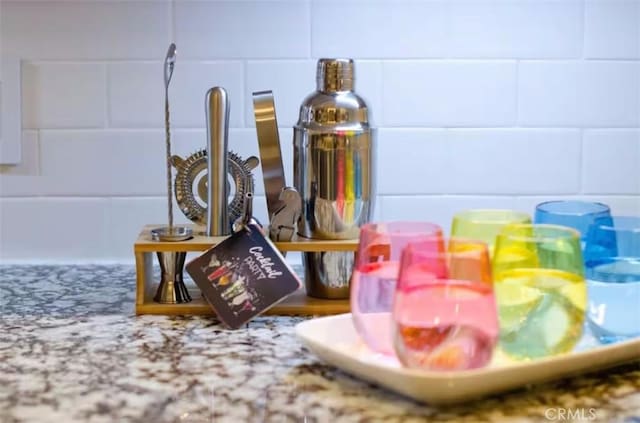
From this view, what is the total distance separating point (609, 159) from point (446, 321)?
77 cm

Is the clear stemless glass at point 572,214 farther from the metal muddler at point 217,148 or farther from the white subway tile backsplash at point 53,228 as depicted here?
the white subway tile backsplash at point 53,228

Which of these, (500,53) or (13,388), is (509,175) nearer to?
(500,53)

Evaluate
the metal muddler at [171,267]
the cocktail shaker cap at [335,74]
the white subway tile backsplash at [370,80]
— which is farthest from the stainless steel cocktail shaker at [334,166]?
the white subway tile backsplash at [370,80]

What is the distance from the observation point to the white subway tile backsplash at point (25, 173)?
4.61 ft

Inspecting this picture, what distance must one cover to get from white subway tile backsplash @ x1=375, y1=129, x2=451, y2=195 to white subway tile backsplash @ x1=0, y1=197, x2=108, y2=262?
0.44 metres

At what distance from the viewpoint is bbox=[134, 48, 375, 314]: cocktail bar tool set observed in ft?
→ 3.68

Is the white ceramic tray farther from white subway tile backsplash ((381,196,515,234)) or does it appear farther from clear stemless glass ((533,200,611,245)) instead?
white subway tile backsplash ((381,196,515,234))


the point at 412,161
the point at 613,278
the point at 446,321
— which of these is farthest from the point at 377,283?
the point at 412,161

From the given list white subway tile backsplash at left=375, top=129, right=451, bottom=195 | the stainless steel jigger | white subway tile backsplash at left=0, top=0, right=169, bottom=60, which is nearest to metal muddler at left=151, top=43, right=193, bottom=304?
the stainless steel jigger

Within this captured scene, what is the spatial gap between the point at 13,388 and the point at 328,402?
0.30 m

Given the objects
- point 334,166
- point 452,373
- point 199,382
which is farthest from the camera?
point 334,166

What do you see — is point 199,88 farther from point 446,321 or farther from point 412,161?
point 446,321

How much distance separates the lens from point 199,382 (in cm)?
88

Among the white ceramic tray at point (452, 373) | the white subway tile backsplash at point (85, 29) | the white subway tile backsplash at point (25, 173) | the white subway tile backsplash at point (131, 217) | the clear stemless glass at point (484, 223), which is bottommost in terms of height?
the white ceramic tray at point (452, 373)
